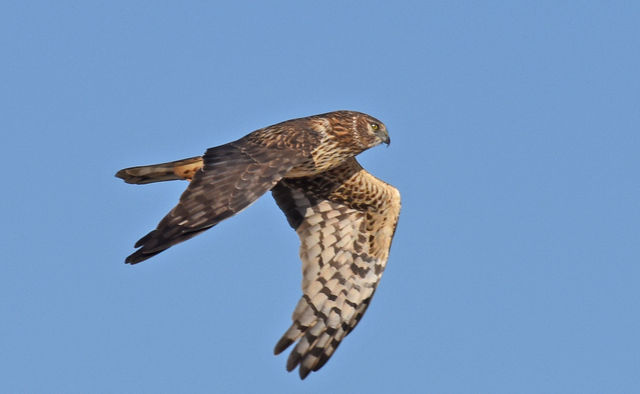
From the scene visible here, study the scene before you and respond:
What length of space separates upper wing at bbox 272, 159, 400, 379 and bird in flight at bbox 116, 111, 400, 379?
0.03 ft

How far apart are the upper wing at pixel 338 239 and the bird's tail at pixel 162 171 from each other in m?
1.65

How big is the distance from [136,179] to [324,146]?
187cm

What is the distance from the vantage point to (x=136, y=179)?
12.2 meters

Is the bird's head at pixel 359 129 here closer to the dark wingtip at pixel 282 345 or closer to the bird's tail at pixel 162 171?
the bird's tail at pixel 162 171

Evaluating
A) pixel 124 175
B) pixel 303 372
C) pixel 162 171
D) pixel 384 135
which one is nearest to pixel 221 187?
pixel 162 171

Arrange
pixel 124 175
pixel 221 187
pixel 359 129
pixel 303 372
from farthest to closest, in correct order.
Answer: pixel 303 372
pixel 359 129
pixel 124 175
pixel 221 187

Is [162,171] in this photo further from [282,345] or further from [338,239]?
[338,239]

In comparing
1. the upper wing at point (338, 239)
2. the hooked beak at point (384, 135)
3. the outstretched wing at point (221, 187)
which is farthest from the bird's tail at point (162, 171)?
the hooked beak at point (384, 135)

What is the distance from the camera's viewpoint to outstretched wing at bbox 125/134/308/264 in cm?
1020

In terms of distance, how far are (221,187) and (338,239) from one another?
3.07 m

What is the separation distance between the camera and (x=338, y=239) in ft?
44.6

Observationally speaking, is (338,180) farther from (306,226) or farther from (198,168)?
(198,168)

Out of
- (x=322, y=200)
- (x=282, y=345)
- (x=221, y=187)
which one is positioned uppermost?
(x=322, y=200)

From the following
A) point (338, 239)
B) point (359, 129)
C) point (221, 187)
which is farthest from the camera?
point (338, 239)
